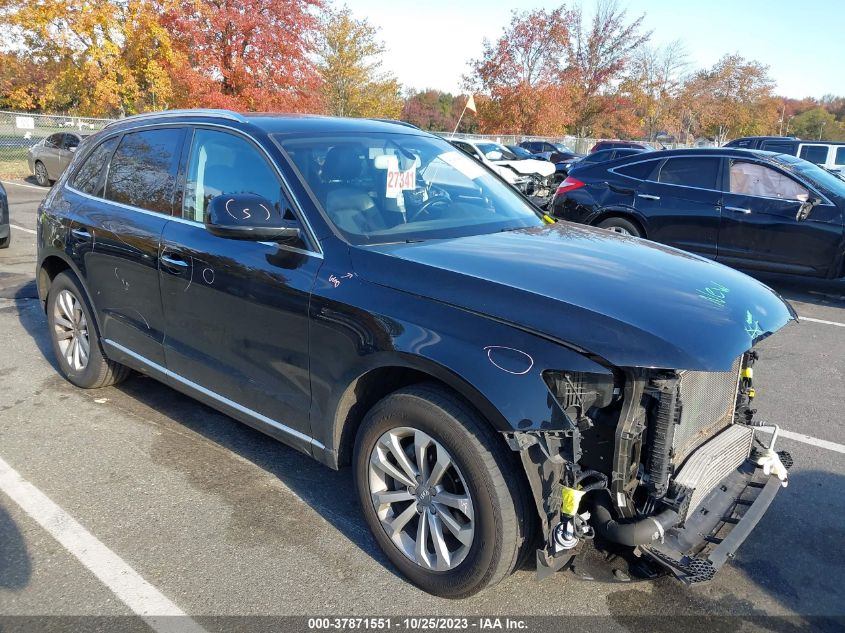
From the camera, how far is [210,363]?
3.57m

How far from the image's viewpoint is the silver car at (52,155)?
1773 centimetres

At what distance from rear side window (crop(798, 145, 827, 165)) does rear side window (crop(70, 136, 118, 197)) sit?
18635 millimetres

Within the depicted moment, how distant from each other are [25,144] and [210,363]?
1025 inches

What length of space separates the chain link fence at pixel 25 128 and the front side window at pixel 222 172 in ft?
72.7

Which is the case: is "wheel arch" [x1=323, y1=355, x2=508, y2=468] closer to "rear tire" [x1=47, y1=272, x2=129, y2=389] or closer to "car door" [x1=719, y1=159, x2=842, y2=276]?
"rear tire" [x1=47, y1=272, x2=129, y2=389]

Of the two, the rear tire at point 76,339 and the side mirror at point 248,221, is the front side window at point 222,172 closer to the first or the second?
the side mirror at point 248,221

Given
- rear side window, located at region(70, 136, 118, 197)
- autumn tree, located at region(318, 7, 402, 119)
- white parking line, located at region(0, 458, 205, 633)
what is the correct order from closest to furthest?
white parking line, located at region(0, 458, 205, 633), rear side window, located at region(70, 136, 118, 197), autumn tree, located at region(318, 7, 402, 119)

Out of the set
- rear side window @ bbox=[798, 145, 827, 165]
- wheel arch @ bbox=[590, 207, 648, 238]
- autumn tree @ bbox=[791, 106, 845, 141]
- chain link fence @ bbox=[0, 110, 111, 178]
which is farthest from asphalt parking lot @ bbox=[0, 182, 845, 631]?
autumn tree @ bbox=[791, 106, 845, 141]

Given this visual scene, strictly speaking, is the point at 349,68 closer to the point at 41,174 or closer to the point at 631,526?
the point at 41,174

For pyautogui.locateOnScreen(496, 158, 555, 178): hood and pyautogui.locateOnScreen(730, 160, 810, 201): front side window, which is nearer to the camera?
pyautogui.locateOnScreen(730, 160, 810, 201): front side window

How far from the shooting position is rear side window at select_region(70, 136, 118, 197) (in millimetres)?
4531

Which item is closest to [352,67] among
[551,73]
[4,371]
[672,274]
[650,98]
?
[551,73]

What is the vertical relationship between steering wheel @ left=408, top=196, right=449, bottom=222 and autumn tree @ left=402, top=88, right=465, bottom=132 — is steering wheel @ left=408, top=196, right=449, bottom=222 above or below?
below

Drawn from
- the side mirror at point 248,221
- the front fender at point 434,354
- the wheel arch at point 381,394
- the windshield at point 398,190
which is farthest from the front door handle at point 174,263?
the wheel arch at point 381,394
